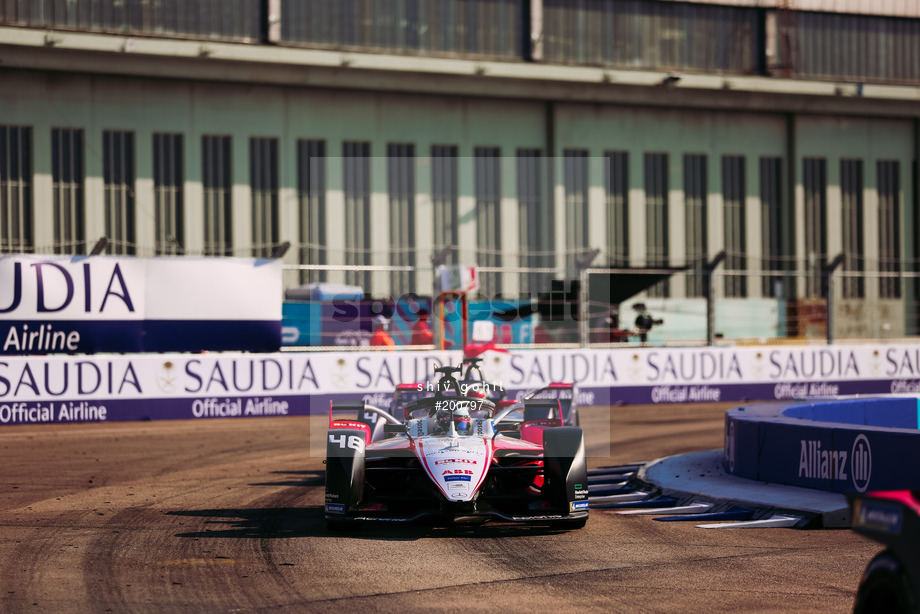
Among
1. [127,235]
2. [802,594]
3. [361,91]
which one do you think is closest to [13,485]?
[802,594]

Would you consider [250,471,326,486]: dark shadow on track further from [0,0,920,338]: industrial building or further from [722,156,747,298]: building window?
[722,156,747,298]: building window

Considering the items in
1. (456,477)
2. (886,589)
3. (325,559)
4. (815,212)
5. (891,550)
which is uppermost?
(815,212)

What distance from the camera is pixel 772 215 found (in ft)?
115

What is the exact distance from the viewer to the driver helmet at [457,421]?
988cm

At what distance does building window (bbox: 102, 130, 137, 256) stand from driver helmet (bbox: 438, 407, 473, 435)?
2035 cm

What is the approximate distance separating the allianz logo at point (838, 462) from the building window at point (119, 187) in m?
21.5

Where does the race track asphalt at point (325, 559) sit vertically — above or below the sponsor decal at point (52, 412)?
below

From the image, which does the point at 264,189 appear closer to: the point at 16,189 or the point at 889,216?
the point at 16,189

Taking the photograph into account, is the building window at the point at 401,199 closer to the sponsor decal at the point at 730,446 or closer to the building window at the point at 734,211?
the building window at the point at 734,211

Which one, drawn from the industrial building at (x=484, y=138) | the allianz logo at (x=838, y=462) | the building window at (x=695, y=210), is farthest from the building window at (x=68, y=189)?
the allianz logo at (x=838, y=462)

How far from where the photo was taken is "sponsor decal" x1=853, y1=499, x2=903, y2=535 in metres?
4.72

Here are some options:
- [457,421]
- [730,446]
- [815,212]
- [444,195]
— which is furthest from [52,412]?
[815,212]

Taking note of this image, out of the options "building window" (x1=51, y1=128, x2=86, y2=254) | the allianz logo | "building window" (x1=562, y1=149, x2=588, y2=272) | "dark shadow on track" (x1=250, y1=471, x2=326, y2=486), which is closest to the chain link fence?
"building window" (x1=562, y1=149, x2=588, y2=272)

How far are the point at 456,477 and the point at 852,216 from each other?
30.1 m
